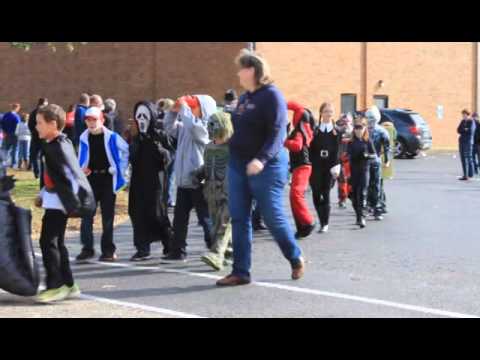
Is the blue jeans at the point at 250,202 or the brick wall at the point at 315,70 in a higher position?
the brick wall at the point at 315,70

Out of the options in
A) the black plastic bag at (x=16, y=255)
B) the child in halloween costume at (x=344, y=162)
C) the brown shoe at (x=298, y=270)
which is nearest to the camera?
the black plastic bag at (x=16, y=255)

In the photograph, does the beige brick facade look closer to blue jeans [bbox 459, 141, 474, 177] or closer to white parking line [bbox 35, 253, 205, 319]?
blue jeans [bbox 459, 141, 474, 177]

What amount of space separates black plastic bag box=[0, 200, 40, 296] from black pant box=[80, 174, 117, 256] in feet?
6.81

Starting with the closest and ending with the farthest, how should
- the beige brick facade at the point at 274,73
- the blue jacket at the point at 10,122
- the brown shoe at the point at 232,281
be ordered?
the brown shoe at the point at 232,281 < the blue jacket at the point at 10,122 < the beige brick facade at the point at 274,73

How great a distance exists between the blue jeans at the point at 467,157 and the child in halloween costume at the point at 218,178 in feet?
47.1

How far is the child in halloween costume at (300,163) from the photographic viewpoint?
1099 cm

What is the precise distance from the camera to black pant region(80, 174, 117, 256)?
932 cm

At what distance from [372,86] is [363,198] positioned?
2614 centimetres

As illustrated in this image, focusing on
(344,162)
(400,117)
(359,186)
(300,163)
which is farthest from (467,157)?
(300,163)

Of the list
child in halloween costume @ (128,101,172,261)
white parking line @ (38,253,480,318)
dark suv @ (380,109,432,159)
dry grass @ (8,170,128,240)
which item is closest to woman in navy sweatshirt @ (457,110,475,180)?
dark suv @ (380,109,432,159)

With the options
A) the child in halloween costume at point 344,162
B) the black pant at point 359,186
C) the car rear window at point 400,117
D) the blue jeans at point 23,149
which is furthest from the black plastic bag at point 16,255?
the car rear window at point 400,117

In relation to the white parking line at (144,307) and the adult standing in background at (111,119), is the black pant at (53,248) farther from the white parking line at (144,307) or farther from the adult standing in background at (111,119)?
the adult standing in background at (111,119)

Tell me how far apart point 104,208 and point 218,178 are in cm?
138

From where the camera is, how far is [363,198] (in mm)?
12672
